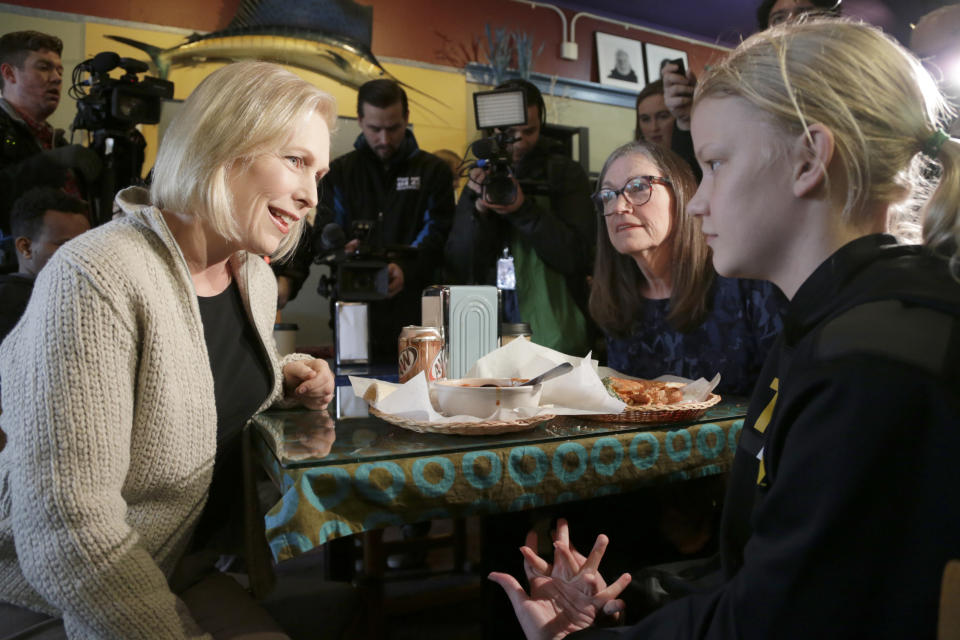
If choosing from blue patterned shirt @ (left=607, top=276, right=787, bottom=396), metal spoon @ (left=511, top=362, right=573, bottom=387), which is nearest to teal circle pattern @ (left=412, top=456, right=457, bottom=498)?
metal spoon @ (left=511, top=362, right=573, bottom=387)

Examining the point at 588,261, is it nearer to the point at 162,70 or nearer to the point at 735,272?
the point at 735,272

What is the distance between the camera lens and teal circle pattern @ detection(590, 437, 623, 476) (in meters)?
1.06

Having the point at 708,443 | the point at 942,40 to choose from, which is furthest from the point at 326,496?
the point at 942,40

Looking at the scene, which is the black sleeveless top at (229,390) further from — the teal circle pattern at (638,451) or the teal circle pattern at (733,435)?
the teal circle pattern at (733,435)

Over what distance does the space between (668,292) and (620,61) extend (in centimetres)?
510

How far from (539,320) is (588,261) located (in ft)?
1.10

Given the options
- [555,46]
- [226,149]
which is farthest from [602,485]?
[555,46]

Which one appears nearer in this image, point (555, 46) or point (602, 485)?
point (602, 485)

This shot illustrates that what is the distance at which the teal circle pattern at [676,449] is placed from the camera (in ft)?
3.72

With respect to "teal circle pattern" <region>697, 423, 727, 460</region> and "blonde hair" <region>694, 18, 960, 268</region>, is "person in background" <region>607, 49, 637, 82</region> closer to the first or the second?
"teal circle pattern" <region>697, 423, 727, 460</region>

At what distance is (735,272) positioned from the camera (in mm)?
838

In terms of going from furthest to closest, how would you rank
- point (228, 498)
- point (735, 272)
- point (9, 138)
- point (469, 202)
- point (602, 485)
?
point (9, 138), point (469, 202), point (228, 498), point (602, 485), point (735, 272)

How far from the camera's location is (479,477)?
970 mm

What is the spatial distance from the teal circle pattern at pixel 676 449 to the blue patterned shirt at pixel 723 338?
0.53 m
